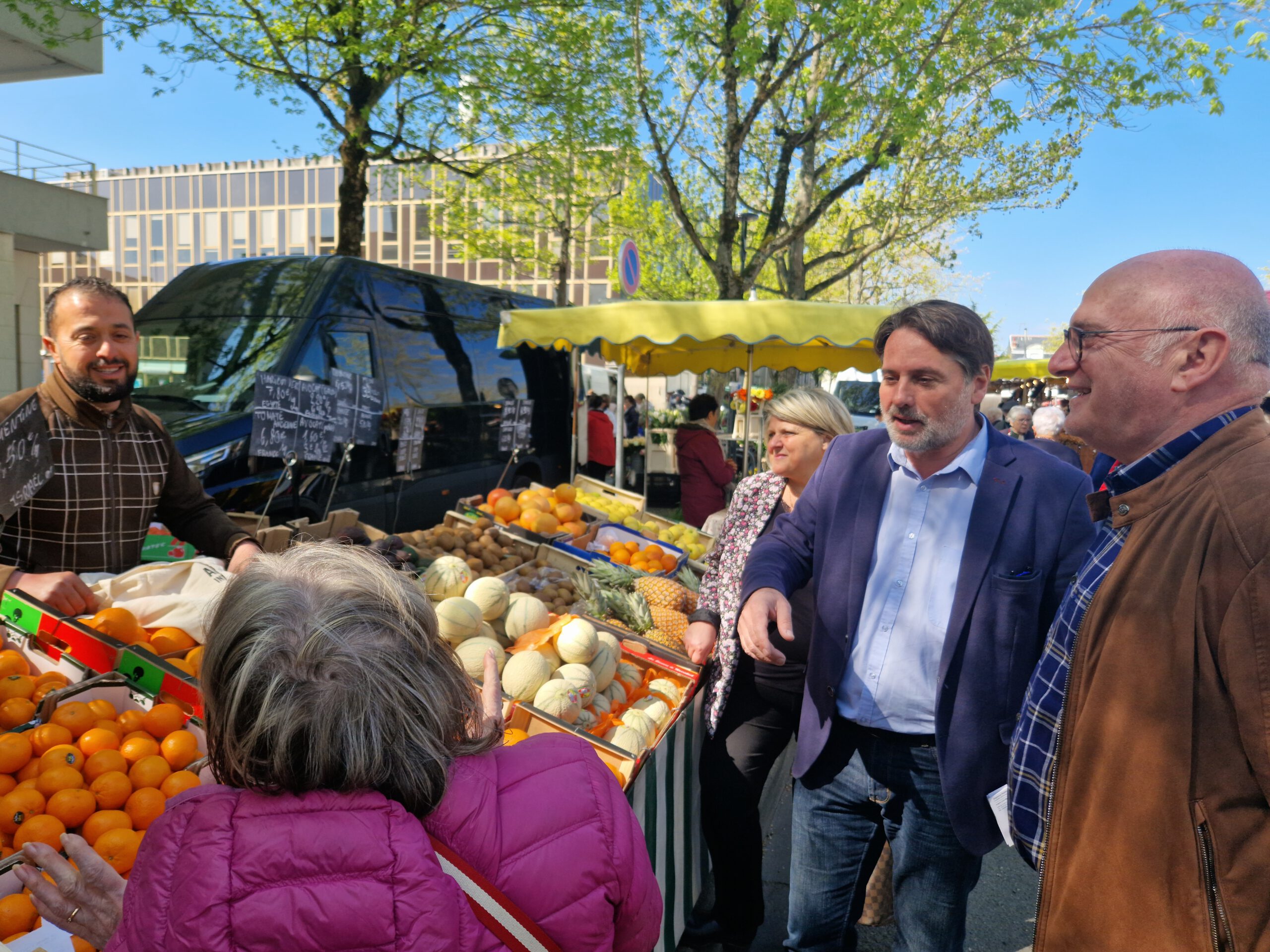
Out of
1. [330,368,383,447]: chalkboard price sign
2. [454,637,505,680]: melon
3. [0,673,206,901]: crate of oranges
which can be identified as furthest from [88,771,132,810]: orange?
[330,368,383,447]: chalkboard price sign

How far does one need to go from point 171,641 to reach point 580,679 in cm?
131

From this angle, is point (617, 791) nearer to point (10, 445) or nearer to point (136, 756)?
point (136, 756)

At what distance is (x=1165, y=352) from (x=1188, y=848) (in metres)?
0.81

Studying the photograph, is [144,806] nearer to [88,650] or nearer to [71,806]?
[71,806]

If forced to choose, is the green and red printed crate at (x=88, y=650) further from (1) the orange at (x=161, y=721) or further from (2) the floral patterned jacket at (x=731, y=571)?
(2) the floral patterned jacket at (x=731, y=571)

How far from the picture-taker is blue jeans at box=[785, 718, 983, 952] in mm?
2002

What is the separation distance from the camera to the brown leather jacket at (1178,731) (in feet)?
3.74

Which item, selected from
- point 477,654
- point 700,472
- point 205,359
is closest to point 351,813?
point 477,654

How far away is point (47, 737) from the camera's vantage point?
1972 mm

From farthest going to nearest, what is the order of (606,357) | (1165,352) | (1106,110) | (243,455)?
(1106,110) → (606,357) → (243,455) → (1165,352)

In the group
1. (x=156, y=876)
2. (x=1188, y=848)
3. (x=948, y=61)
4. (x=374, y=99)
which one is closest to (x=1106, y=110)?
(x=948, y=61)

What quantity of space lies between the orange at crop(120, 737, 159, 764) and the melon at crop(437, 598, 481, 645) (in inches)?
41.3

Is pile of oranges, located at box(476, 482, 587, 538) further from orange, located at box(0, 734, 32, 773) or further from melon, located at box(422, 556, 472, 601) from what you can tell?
orange, located at box(0, 734, 32, 773)

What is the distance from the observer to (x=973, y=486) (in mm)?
2039
